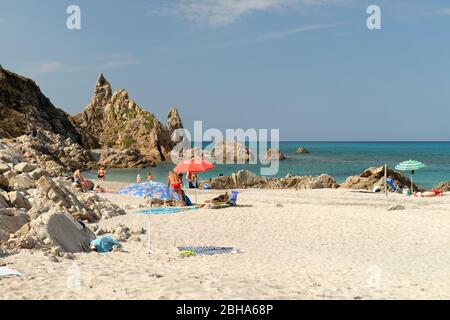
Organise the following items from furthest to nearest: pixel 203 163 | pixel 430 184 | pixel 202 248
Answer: pixel 430 184, pixel 203 163, pixel 202 248

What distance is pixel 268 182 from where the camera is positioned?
40000 millimetres

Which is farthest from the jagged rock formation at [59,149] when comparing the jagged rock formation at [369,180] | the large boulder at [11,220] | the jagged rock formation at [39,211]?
the large boulder at [11,220]

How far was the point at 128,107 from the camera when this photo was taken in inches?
4122

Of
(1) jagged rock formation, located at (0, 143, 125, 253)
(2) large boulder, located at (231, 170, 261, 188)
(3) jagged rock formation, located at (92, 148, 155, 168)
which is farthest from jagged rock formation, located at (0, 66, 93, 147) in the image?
(1) jagged rock formation, located at (0, 143, 125, 253)

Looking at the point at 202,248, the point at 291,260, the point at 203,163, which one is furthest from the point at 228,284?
the point at 203,163

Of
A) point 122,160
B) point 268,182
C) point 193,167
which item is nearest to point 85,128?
point 122,160

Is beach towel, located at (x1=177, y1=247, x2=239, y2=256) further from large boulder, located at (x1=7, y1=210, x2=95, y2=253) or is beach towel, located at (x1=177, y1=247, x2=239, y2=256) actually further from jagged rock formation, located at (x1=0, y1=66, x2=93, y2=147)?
jagged rock formation, located at (x1=0, y1=66, x2=93, y2=147)

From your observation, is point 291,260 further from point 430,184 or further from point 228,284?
point 430,184

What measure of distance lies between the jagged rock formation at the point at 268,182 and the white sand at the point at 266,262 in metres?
16.7

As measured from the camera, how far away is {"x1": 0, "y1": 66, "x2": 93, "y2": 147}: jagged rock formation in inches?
2723

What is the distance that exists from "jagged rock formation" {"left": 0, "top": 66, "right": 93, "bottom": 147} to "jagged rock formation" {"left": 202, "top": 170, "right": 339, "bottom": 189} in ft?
125

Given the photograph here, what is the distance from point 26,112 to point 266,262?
72382 mm

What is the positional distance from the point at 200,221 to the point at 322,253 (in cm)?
619

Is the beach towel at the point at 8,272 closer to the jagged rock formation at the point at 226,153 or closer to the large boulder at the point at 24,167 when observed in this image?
the large boulder at the point at 24,167
